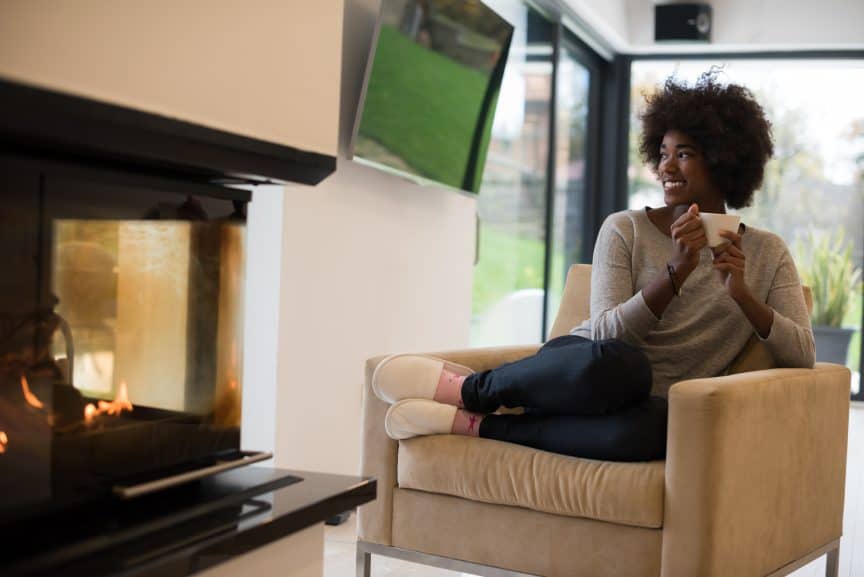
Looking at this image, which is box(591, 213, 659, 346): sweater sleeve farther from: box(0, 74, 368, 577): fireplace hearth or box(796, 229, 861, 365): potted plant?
box(796, 229, 861, 365): potted plant

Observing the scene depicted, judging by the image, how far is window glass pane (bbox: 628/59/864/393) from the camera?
668 cm

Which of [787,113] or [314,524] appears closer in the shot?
[314,524]

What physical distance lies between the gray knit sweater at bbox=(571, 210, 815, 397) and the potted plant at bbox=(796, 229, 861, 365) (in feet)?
14.6

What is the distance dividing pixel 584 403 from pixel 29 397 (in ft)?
3.74

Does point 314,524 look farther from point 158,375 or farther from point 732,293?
point 732,293

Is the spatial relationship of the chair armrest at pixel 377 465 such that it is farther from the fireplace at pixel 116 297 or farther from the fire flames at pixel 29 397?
the fire flames at pixel 29 397

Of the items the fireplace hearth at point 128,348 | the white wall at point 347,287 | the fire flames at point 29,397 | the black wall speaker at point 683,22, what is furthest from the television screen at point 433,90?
the black wall speaker at point 683,22

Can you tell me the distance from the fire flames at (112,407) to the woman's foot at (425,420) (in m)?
0.84

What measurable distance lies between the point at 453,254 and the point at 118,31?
3.01m

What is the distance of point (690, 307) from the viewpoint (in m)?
2.42

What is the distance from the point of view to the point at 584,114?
6.79m

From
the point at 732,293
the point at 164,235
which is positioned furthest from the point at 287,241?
the point at 164,235

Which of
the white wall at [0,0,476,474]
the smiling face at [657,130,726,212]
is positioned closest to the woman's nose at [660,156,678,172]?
the smiling face at [657,130,726,212]

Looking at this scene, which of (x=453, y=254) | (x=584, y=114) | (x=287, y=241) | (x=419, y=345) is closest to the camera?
(x=287, y=241)
